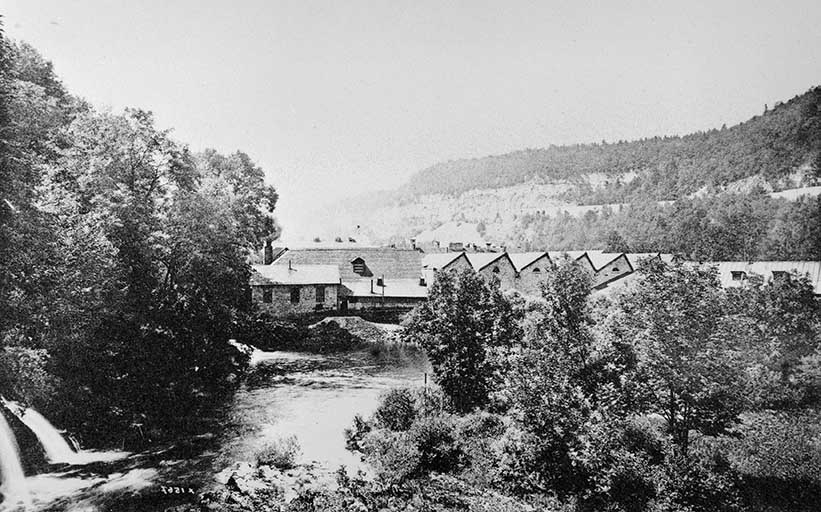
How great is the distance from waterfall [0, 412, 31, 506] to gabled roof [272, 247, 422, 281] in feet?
114

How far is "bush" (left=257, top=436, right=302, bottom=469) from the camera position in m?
17.9

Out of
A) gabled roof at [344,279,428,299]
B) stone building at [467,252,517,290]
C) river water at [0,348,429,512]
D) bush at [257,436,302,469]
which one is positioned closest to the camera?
river water at [0,348,429,512]

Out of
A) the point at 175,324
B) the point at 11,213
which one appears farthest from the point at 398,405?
the point at 11,213

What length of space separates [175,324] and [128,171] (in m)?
7.72

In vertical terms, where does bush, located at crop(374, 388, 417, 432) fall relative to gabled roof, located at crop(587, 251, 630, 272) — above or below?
below

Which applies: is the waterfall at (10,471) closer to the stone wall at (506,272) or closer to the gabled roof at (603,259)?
the stone wall at (506,272)

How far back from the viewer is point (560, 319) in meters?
14.9

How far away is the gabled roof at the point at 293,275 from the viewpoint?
1704 inches

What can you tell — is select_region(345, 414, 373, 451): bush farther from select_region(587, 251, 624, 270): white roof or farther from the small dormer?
select_region(587, 251, 624, 270): white roof

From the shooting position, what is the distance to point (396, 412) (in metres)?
21.3

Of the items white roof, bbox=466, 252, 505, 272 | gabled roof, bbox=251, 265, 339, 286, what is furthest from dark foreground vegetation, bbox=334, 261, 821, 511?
white roof, bbox=466, 252, 505, 272

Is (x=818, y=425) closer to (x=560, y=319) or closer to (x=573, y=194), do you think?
(x=560, y=319)

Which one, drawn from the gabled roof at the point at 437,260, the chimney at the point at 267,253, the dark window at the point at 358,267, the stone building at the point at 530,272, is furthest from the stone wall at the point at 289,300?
the stone building at the point at 530,272

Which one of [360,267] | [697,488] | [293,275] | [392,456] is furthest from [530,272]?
[697,488]
